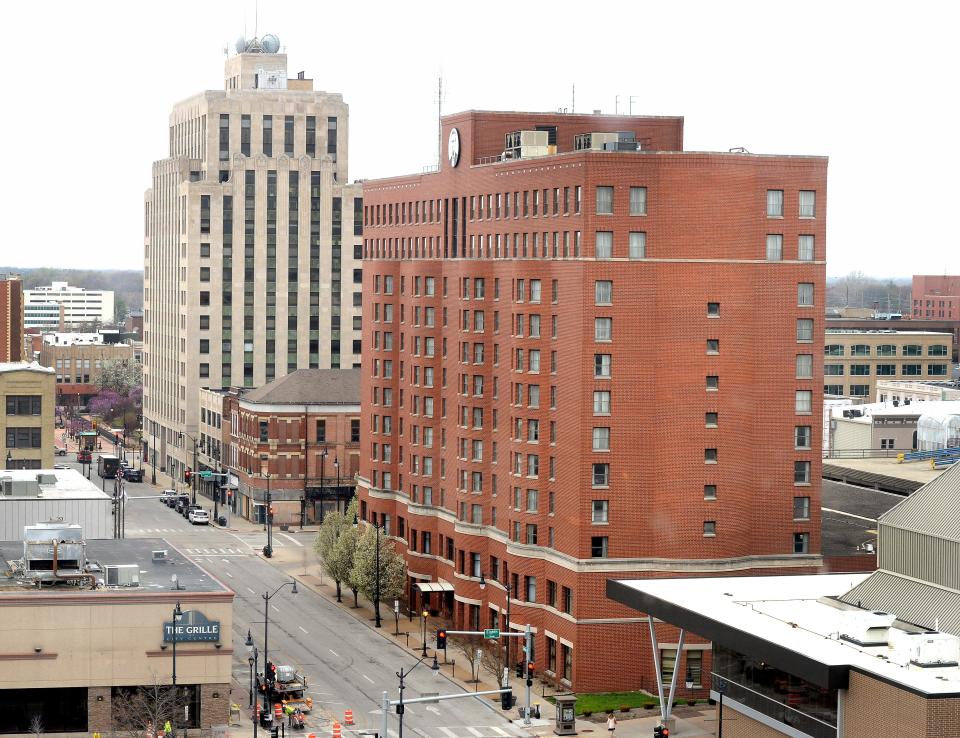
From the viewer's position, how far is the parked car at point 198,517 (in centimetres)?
19025

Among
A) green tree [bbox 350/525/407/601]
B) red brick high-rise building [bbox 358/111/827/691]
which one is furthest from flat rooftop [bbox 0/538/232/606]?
red brick high-rise building [bbox 358/111/827/691]

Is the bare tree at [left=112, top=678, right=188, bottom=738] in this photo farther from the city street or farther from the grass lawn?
the grass lawn

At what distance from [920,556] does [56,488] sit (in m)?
72.2

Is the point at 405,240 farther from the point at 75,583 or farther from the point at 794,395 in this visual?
the point at 75,583

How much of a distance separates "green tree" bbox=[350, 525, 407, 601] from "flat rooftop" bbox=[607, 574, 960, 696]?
34162 millimetres

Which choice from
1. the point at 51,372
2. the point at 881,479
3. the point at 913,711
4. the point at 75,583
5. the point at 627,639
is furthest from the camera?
the point at 51,372

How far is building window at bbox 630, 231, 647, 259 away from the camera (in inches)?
4550

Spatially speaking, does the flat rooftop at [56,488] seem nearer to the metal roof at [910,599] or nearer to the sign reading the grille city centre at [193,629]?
the sign reading the grille city centre at [193,629]

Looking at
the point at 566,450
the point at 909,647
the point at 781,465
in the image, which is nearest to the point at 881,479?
the point at 781,465

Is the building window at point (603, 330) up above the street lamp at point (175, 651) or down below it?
above

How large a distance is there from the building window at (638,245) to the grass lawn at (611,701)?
89.6 ft

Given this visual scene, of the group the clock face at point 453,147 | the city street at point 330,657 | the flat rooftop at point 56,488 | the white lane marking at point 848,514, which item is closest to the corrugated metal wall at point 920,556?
the city street at point 330,657

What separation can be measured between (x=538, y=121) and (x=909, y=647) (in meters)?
61.9

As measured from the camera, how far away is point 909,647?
83.2 meters
